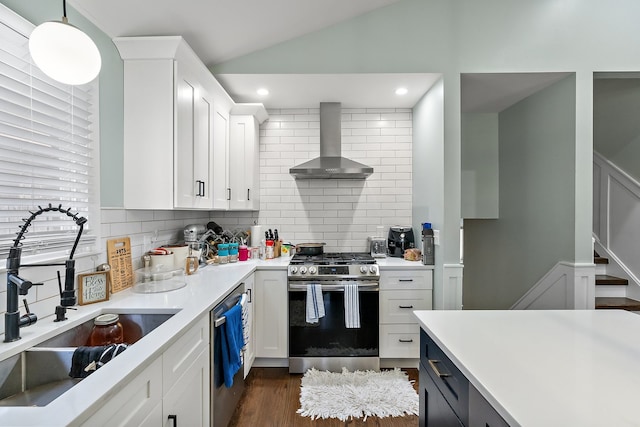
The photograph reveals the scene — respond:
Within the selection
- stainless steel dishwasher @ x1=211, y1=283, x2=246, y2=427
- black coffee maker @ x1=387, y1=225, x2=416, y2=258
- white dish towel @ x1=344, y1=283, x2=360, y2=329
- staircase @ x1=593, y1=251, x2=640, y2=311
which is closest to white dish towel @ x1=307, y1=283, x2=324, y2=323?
white dish towel @ x1=344, y1=283, x2=360, y2=329

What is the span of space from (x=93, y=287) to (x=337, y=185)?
8.02 ft

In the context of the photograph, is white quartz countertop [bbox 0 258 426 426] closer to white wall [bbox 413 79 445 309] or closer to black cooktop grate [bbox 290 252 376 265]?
black cooktop grate [bbox 290 252 376 265]

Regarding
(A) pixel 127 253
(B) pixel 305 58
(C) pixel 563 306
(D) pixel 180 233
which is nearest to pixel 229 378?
(A) pixel 127 253

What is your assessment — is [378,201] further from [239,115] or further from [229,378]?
[229,378]

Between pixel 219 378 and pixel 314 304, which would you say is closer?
pixel 219 378

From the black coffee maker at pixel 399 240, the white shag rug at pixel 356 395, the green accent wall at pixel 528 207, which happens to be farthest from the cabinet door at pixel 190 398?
the green accent wall at pixel 528 207

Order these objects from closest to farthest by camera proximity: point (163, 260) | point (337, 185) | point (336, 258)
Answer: point (163, 260) → point (336, 258) → point (337, 185)

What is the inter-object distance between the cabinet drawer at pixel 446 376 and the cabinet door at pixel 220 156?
193 centimetres

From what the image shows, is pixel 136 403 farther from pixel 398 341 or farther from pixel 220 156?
pixel 398 341

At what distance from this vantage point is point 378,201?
11.5 ft

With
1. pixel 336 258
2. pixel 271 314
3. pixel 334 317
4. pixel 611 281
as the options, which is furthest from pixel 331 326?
pixel 611 281

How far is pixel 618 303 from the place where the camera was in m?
2.95

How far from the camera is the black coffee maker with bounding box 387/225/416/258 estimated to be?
3291 millimetres

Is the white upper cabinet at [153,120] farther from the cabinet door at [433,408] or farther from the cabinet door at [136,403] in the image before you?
the cabinet door at [433,408]
